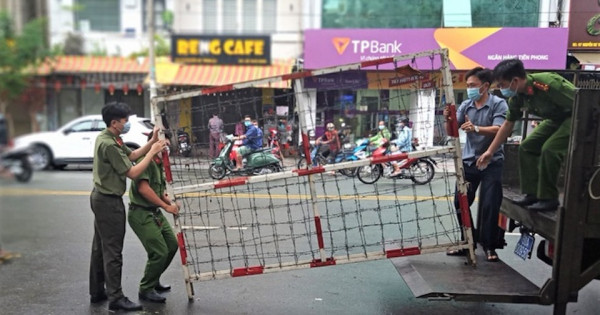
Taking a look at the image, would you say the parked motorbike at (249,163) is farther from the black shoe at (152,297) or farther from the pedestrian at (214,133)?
the black shoe at (152,297)

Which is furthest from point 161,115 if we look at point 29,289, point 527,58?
point 527,58

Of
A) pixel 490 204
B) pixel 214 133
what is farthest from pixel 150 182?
pixel 490 204

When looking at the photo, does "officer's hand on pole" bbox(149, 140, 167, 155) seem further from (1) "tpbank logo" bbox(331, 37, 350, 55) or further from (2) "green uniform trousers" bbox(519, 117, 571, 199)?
(1) "tpbank logo" bbox(331, 37, 350, 55)

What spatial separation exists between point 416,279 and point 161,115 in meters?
2.40

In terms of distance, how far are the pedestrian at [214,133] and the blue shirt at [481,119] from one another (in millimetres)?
2104

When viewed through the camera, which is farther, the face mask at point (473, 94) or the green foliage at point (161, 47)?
the green foliage at point (161, 47)

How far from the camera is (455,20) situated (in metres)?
Answer: 4.71

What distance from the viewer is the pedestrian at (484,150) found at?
162 inches

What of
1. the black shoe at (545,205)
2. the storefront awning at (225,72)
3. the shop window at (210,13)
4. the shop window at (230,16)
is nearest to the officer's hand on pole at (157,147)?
the black shoe at (545,205)

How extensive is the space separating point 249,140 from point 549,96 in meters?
2.33

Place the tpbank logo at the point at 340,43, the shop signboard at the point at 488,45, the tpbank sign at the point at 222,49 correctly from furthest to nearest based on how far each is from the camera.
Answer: the tpbank sign at the point at 222,49, the tpbank logo at the point at 340,43, the shop signboard at the point at 488,45

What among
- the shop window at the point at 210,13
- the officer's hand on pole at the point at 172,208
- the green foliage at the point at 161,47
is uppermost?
the shop window at the point at 210,13

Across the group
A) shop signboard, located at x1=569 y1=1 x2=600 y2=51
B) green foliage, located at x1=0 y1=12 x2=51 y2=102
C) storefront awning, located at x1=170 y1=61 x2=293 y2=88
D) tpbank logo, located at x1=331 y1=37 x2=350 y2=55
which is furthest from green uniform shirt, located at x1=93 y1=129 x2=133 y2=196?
storefront awning, located at x1=170 y1=61 x2=293 y2=88

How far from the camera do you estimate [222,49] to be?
16594 mm
